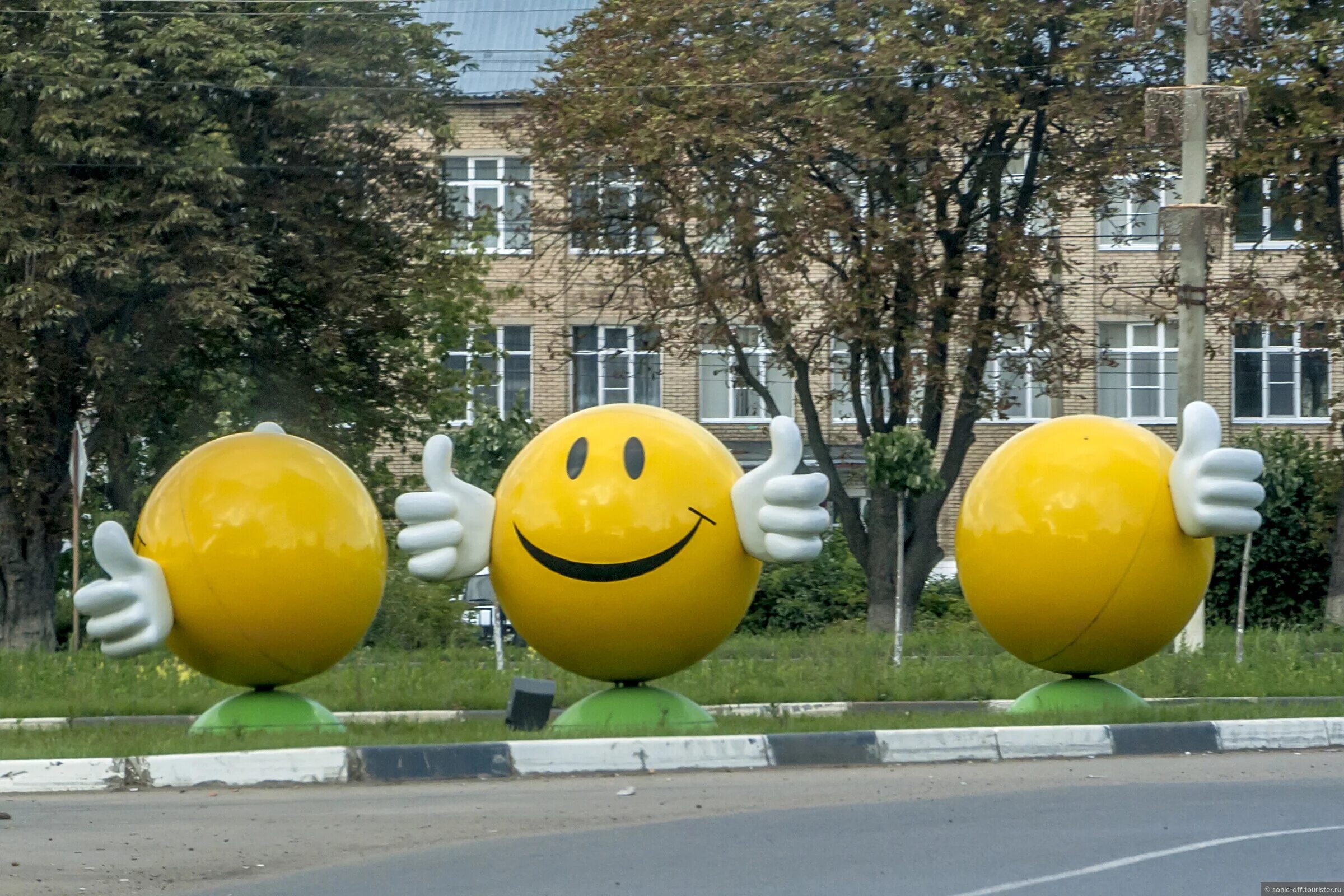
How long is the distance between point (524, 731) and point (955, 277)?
43.3 feet

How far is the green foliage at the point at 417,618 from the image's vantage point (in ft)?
66.7

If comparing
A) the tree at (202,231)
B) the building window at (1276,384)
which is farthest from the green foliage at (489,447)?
the building window at (1276,384)

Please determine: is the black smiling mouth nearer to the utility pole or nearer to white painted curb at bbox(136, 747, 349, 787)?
white painted curb at bbox(136, 747, 349, 787)

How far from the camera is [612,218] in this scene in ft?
73.3

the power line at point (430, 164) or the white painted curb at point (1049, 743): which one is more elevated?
the power line at point (430, 164)

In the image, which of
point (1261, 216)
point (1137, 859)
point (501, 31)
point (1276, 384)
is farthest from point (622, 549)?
point (1276, 384)

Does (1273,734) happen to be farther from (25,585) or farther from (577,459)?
(25,585)

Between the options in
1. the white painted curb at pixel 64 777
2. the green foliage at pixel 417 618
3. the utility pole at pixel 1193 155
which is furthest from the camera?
the green foliage at pixel 417 618

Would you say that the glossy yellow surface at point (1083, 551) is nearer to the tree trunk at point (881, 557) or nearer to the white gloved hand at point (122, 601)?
the white gloved hand at point (122, 601)

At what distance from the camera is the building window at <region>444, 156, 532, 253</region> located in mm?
21016

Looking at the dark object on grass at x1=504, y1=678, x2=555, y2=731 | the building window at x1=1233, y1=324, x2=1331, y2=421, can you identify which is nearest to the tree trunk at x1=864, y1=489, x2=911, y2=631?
the dark object on grass at x1=504, y1=678, x2=555, y2=731

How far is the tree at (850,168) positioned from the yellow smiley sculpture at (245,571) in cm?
1175

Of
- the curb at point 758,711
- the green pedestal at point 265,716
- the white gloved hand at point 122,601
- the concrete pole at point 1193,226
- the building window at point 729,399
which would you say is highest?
the concrete pole at point 1193,226

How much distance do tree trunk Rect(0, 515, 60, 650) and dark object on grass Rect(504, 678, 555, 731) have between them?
38.3 ft
